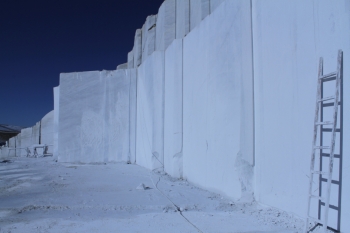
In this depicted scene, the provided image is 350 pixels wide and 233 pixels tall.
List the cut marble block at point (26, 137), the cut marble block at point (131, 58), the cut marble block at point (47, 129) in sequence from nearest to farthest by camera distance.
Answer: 1. the cut marble block at point (131, 58)
2. the cut marble block at point (47, 129)
3. the cut marble block at point (26, 137)

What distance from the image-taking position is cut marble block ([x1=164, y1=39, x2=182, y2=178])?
7.11 metres

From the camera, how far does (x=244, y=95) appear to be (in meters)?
4.56

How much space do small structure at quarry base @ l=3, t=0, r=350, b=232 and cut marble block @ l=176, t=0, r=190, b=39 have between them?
30mm

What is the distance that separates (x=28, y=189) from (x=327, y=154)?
18.7 ft

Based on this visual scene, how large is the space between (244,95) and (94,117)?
8.16 metres

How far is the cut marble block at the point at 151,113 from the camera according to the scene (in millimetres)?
8312

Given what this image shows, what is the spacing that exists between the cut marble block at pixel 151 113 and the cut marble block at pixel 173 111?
1.17 feet

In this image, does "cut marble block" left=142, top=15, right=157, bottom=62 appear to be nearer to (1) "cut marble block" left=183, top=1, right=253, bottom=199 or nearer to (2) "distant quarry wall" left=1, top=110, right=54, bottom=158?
(1) "cut marble block" left=183, top=1, right=253, bottom=199

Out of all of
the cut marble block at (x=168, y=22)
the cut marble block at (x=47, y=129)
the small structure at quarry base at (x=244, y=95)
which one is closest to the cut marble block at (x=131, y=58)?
the small structure at quarry base at (x=244, y=95)

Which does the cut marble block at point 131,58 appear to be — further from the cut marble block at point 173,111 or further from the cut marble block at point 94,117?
the cut marble block at point 173,111

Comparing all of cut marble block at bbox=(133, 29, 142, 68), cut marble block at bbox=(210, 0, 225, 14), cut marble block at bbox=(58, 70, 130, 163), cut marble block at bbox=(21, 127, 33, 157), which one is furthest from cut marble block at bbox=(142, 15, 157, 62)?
cut marble block at bbox=(21, 127, 33, 157)

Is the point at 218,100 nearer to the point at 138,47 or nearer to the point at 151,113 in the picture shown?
the point at 151,113

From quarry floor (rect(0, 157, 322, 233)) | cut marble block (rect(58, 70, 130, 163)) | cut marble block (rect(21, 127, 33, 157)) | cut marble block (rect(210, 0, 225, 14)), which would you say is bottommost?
cut marble block (rect(21, 127, 33, 157))

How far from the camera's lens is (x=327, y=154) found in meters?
3.14
